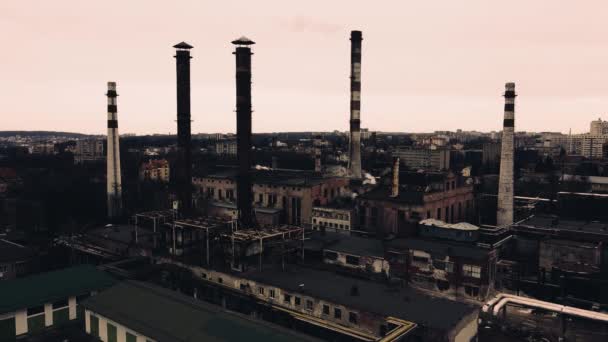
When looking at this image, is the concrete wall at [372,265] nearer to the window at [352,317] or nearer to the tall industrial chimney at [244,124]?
the window at [352,317]

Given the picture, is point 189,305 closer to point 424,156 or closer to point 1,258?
point 1,258

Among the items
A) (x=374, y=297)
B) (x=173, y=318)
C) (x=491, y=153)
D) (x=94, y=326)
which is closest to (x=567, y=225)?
(x=374, y=297)

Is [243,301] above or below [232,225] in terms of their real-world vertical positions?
below

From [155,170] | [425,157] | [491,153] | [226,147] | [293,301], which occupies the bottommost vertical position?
[293,301]

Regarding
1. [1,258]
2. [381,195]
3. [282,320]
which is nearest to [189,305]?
[282,320]

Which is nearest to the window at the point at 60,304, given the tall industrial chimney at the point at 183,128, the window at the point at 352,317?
the window at the point at 352,317

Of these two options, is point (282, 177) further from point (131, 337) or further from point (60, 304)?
point (131, 337)
